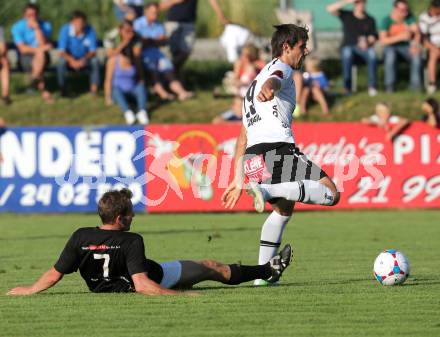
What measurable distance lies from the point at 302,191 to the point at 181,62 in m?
15.9

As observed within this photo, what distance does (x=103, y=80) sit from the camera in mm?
26766

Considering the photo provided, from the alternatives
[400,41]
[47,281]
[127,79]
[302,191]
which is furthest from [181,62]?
[47,281]

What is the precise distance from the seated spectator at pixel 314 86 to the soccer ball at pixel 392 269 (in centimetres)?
1440

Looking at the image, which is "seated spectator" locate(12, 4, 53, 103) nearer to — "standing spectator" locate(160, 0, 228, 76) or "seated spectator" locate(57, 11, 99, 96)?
"seated spectator" locate(57, 11, 99, 96)

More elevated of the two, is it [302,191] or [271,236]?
[302,191]

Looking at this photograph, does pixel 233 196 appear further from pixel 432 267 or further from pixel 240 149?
pixel 432 267

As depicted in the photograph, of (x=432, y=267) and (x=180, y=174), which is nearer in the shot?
(x=432, y=267)

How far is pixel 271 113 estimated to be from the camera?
10000 mm

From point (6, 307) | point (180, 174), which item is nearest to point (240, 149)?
point (6, 307)

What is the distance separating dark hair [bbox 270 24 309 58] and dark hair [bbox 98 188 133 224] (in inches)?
89.1

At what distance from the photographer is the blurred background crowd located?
2388 centimetres

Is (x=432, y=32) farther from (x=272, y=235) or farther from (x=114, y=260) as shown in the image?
(x=114, y=260)

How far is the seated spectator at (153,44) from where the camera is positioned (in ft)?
79.3

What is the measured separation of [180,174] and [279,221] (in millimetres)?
10642
